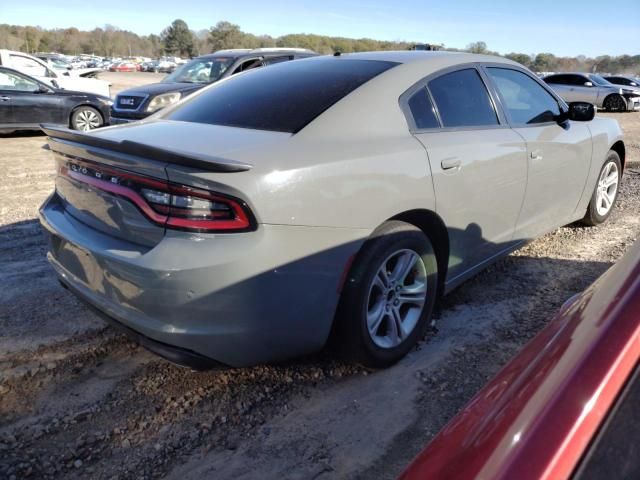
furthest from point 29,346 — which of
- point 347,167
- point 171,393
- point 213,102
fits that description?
point 347,167

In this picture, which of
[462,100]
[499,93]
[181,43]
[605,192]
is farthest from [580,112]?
[181,43]

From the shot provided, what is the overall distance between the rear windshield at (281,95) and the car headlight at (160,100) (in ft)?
18.6

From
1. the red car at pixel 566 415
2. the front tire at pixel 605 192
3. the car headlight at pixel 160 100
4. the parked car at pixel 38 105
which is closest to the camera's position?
the red car at pixel 566 415

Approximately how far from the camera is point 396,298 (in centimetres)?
286

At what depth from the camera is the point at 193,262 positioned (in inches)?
82.6

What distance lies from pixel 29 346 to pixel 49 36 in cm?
12281

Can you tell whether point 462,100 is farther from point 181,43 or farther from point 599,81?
point 181,43

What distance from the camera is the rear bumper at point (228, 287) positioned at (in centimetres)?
212

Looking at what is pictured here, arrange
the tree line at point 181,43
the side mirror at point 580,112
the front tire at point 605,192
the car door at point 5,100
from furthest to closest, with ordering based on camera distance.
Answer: the tree line at point 181,43, the car door at point 5,100, the front tire at point 605,192, the side mirror at point 580,112

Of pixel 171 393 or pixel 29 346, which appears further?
pixel 29 346

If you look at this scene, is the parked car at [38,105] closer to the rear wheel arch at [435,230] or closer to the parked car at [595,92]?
the rear wheel arch at [435,230]

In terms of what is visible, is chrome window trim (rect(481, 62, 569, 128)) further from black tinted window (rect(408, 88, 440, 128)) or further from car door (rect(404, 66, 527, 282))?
black tinted window (rect(408, 88, 440, 128))

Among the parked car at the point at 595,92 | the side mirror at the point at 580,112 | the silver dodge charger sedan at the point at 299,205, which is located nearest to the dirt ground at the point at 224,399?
the silver dodge charger sedan at the point at 299,205

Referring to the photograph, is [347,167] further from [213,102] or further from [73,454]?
[73,454]
